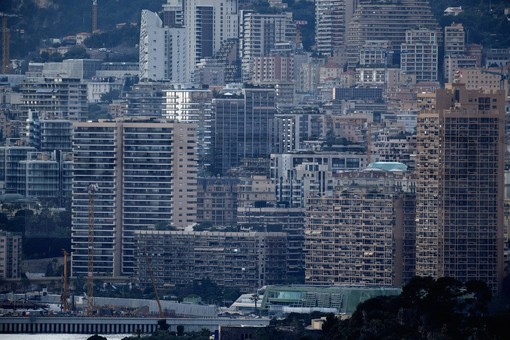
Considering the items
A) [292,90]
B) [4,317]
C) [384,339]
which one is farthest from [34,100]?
[384,339]

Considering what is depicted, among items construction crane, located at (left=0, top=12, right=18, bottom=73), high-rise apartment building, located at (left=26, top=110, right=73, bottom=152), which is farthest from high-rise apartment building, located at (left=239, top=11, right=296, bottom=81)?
high-rise apartment building, located at (left=26, top=110, right=73, bottom=152)

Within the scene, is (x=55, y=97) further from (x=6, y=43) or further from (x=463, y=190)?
(x=463, y=190)

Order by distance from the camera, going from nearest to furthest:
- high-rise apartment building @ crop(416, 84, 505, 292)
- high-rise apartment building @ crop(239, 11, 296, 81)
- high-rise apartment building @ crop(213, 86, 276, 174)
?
1. high-rise apartment building @ crop(416, 84, 505, 292)
2. high-rise apartment building @ crop(213, 86, 276, 174)
3. high-rise apartment building @ crop(239, 11, 296, 81)

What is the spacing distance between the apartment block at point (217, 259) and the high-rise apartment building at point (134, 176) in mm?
2378

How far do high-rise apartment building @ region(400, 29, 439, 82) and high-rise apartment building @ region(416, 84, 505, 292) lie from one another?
94.3 feet

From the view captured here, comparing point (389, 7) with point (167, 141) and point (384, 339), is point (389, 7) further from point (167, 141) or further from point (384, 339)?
point (384, 339)

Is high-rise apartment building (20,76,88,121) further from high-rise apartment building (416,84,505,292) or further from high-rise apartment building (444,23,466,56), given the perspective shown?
high-rise apartment building (416,84,505,292)

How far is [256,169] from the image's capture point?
8788cm

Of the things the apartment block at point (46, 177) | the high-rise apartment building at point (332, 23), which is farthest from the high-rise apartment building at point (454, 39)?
the apartment block at point (46, 177)

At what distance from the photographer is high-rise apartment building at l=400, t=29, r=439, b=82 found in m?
103

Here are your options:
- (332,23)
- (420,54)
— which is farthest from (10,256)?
(332,23)

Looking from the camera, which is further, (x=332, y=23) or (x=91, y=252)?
(x=332, y=23)

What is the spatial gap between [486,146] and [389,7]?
3156 centimetres

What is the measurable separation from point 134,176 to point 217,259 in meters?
4.68
